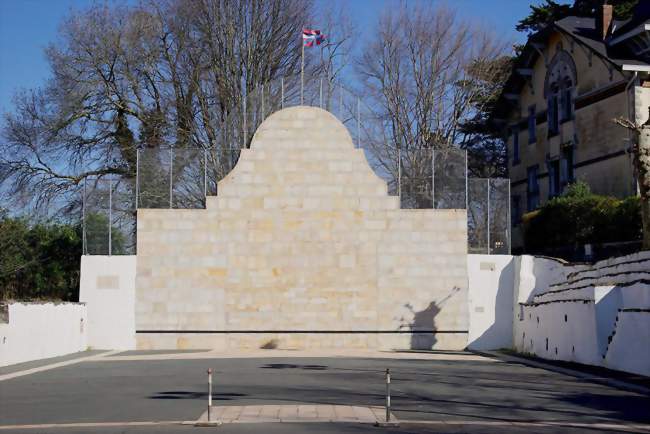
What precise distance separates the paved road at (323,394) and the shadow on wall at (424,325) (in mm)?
8330

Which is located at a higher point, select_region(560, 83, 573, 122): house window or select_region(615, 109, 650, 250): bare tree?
select_region(560, 83, 573, 122): house window

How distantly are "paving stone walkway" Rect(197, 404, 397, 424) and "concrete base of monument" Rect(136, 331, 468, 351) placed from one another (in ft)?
61.9

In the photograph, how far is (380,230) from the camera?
35.1m

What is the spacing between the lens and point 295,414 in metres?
14.5

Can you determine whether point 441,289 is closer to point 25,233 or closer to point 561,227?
point 561,227

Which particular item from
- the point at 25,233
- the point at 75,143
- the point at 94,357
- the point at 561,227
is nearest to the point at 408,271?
the point at 561,227

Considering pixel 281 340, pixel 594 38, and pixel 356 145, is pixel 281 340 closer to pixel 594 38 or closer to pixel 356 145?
pixel 356 145

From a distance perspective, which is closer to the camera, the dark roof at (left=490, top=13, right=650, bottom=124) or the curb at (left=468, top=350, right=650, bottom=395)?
the curb at (left=468, top=350, right=650, bottom=395)

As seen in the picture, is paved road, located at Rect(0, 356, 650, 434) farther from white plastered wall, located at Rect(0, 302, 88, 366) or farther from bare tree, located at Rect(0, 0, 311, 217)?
bare tree, located at Rect(0, 0, 311, 217)

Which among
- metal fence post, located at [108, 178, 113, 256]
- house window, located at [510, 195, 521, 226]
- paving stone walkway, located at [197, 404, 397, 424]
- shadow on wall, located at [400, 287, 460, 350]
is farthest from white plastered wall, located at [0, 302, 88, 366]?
house window, located at [510, 195, 521, 226]

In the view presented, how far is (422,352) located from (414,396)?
15860 mm

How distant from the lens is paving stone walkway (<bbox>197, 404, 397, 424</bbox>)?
13.9 meters

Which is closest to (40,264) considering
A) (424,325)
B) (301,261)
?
(301,261)

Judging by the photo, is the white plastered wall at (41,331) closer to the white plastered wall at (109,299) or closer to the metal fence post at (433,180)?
the white plastered wall at (109,299)
